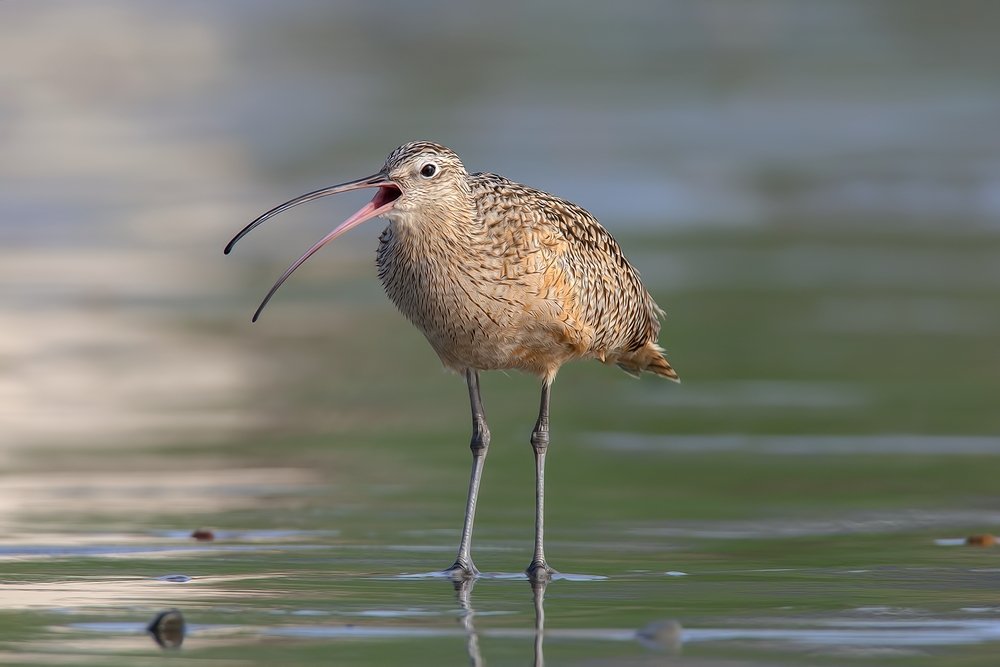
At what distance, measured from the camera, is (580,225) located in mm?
7500

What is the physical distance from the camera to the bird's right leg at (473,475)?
6652 millimetres

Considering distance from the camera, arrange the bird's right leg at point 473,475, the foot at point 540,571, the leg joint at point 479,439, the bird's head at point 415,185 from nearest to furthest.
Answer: the foot at point 540,571 < the bird's right leg at point 473,475 < the bird's head at point 415,185 < the leg joint at point 479,439

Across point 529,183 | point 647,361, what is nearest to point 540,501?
point 647,361

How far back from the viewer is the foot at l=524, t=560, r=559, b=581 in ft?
21.2

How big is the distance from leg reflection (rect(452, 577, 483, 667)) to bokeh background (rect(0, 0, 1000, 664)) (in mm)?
844

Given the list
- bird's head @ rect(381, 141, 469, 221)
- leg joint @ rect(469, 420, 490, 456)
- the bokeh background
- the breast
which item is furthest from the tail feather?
bird's head @ rect(381, 141, 469, 221)

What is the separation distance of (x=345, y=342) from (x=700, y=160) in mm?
12948

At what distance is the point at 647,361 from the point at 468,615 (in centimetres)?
270

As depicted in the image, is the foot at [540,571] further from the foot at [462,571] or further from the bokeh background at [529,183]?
the bokeh background at [529,183]

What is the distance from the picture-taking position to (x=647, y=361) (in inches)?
325

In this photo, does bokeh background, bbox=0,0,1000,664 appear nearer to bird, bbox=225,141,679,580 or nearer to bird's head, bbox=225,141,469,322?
bird, bbox=225,141,679,580

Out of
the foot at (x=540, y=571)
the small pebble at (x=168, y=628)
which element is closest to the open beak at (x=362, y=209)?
the foot at (x=540, y=571)

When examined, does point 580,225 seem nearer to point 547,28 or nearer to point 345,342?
point 345,342

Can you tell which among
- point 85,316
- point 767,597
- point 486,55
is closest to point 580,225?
point 767,597
